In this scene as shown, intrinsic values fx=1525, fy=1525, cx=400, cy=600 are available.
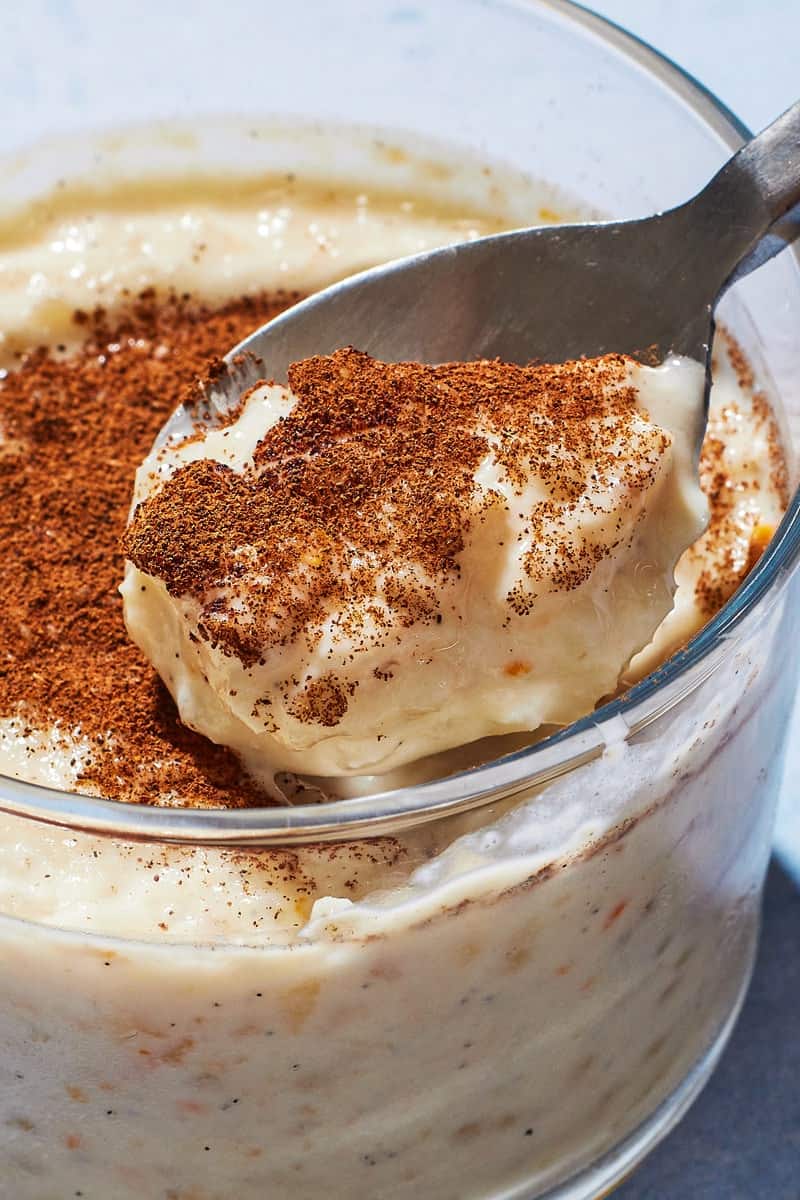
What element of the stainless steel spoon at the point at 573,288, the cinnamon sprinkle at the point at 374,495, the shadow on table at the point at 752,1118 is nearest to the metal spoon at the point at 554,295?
the stainless steel spoon at the point at 573,288

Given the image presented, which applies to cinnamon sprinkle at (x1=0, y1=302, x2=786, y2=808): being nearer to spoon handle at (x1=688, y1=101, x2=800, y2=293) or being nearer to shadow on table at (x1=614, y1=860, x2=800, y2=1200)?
spoon handle at (x1=688, y1=101, x2=800, y2=293)

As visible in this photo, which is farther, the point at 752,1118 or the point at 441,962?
the point at 752,1118

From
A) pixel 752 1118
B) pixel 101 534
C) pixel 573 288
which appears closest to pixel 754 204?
pixel 573 288

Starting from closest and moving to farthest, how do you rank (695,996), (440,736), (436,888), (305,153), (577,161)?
(436,888) → (440,736) → (695,996) → (577,161) → (305,153)

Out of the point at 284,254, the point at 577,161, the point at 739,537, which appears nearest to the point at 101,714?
the point at 739,537

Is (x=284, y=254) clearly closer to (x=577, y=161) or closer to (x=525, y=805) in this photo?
(x=577, y=161)

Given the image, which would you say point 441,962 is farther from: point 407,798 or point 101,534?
point 101,534
